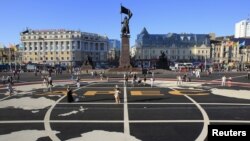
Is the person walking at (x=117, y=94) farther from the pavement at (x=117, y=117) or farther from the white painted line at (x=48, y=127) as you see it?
the white painted line at (x=48, y=127)

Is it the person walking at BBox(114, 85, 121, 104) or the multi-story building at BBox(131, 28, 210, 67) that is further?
the multi-story building at BBox(131, 28, 210, 67)

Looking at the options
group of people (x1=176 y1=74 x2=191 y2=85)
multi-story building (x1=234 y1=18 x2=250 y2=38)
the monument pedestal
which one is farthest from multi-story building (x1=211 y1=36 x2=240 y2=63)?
group of people (x1=176 y1=74 x2=191 y2=85)

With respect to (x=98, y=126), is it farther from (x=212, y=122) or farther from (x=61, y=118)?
(x=212, y=122)

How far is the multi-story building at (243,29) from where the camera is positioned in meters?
176

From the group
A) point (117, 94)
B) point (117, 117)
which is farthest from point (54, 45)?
point (117, 117)

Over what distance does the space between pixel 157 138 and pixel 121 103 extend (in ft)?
32.0

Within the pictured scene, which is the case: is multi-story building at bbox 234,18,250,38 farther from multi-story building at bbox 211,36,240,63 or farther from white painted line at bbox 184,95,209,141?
white painted line at bbox 184,95,209,141

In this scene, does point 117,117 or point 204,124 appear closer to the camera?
point 204,124

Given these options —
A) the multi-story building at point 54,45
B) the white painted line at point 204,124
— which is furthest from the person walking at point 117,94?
the multi-story building at point 54,45

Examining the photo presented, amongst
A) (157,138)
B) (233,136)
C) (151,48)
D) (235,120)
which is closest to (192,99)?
(235,120)

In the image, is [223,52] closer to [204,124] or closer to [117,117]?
[117,117]

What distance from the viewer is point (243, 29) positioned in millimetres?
181375

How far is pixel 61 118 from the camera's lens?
1734 centimetres

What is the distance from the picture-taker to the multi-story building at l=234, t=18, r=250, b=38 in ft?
579
